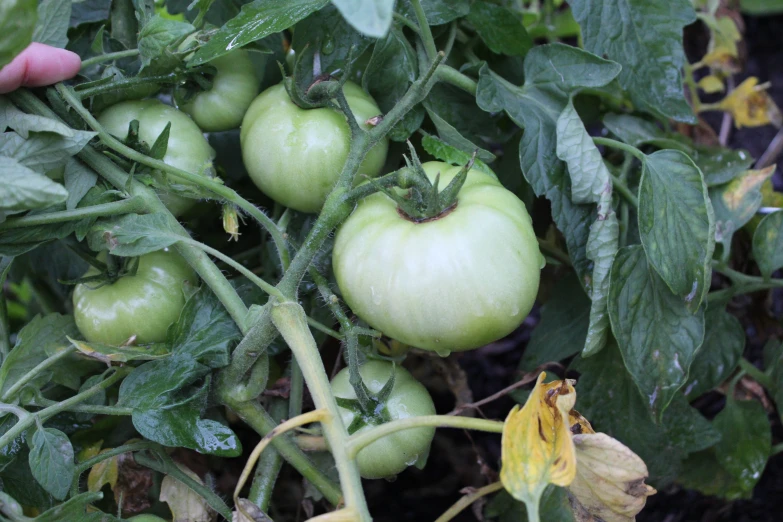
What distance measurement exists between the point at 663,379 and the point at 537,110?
1.13 ft

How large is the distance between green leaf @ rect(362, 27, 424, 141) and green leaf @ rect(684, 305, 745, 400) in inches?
19.6

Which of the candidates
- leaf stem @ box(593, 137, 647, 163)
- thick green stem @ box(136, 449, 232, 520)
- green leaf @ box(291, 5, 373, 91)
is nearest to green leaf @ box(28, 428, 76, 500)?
thick green stem @ box(136, 449, 232, 520)

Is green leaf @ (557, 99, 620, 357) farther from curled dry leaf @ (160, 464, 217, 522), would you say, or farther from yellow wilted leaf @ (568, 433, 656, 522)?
curled dry leaf @ (160, 464, 217, 522)

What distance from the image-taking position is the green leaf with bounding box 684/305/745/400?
97cm

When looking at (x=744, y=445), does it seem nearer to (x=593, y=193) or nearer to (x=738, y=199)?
(x=738, y=199)

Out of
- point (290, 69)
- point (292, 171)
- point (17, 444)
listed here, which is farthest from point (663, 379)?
point (17, 444)

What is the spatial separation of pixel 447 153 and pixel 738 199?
0.43m

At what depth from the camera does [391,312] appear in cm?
67

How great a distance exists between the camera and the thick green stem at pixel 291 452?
74 centimetres

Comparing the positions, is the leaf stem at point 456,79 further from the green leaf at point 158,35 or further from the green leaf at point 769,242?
the green leaf at point 769,242

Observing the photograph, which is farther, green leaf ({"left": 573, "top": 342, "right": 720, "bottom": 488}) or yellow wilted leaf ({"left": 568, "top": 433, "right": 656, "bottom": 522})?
green leaf ({"left": 573, "top": 342, "right": 720, "bottom": 488})

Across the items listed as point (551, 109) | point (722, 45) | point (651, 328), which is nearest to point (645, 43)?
point (551, 109)

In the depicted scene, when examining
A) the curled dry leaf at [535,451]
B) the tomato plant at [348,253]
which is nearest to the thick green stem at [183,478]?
the tomato plant at [348,253]

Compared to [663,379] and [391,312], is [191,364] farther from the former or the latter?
[663,379]
